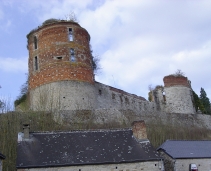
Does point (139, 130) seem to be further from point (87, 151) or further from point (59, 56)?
point (59, 56)

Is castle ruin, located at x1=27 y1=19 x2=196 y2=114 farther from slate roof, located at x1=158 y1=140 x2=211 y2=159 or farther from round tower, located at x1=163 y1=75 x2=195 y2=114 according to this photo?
slate roof, located at x1=158 y1=140 x2=211 y2=159

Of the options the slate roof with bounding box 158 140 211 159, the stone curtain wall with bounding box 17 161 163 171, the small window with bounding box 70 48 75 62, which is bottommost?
the stone curtain wall with bounding box 17 161 163 171

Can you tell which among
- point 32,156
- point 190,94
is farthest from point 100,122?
point 190,94

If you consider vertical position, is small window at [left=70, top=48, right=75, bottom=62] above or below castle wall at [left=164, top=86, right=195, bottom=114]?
above

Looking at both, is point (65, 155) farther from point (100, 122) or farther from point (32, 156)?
point (100, 122)

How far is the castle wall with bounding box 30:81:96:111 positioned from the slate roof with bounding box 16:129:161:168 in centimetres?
916

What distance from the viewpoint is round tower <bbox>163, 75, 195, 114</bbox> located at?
38.4 m

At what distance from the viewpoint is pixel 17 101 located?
33062mm

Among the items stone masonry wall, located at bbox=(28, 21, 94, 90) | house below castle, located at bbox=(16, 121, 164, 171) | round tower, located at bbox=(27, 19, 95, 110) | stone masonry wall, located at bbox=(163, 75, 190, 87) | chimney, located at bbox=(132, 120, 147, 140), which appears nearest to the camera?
house below castle, located at bbox=(16, 121, 164, 171)

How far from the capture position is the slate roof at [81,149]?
16711 mm

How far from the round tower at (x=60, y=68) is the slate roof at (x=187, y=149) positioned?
9.91 meters

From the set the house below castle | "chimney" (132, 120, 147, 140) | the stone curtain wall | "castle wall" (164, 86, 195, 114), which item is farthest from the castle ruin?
the stone curtain wall

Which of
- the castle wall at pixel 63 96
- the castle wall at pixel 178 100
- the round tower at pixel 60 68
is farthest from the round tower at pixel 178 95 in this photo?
the castle wall at pixel 63 96

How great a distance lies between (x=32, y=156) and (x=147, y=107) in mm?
22744
